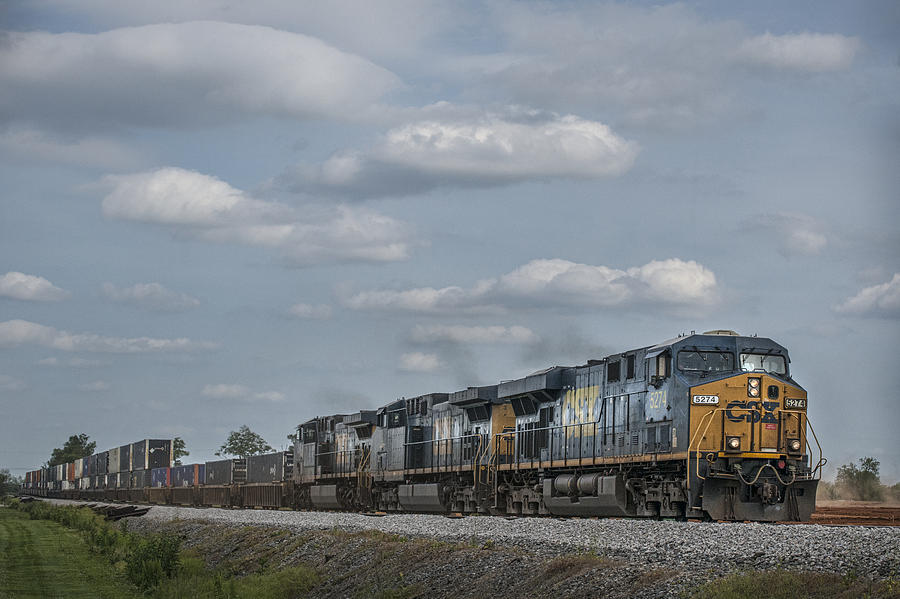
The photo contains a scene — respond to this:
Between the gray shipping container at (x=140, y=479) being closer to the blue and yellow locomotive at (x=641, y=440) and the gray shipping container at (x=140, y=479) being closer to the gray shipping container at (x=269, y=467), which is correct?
the gray shipping container at (x=269, y=467)

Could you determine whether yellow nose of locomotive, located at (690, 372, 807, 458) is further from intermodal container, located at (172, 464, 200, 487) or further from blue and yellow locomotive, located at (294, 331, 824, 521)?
intermodal container, located at (172, 464, 200, 487)

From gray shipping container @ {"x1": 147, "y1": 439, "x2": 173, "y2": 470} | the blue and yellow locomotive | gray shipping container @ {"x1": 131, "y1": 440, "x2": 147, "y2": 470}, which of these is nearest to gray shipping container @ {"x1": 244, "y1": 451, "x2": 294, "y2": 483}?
the blue and yellow locomotive

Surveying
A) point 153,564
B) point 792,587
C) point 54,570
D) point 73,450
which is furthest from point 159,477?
point 73,450

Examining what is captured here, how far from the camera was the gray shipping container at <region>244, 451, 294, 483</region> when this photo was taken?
43.8 m

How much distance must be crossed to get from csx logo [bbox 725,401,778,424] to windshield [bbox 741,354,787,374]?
913 millimetres

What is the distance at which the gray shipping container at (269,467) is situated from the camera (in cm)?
4375

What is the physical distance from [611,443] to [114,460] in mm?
58765

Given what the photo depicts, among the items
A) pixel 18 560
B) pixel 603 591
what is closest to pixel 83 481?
pixel 18 560

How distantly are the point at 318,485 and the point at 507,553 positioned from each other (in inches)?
986

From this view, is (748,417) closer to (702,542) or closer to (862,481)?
(702,542)

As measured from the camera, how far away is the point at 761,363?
19.8 metres

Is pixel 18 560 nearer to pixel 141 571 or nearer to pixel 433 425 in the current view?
pixel 141 571

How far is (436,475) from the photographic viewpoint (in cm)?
2977

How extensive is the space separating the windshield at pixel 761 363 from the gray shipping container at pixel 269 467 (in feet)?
90.3
